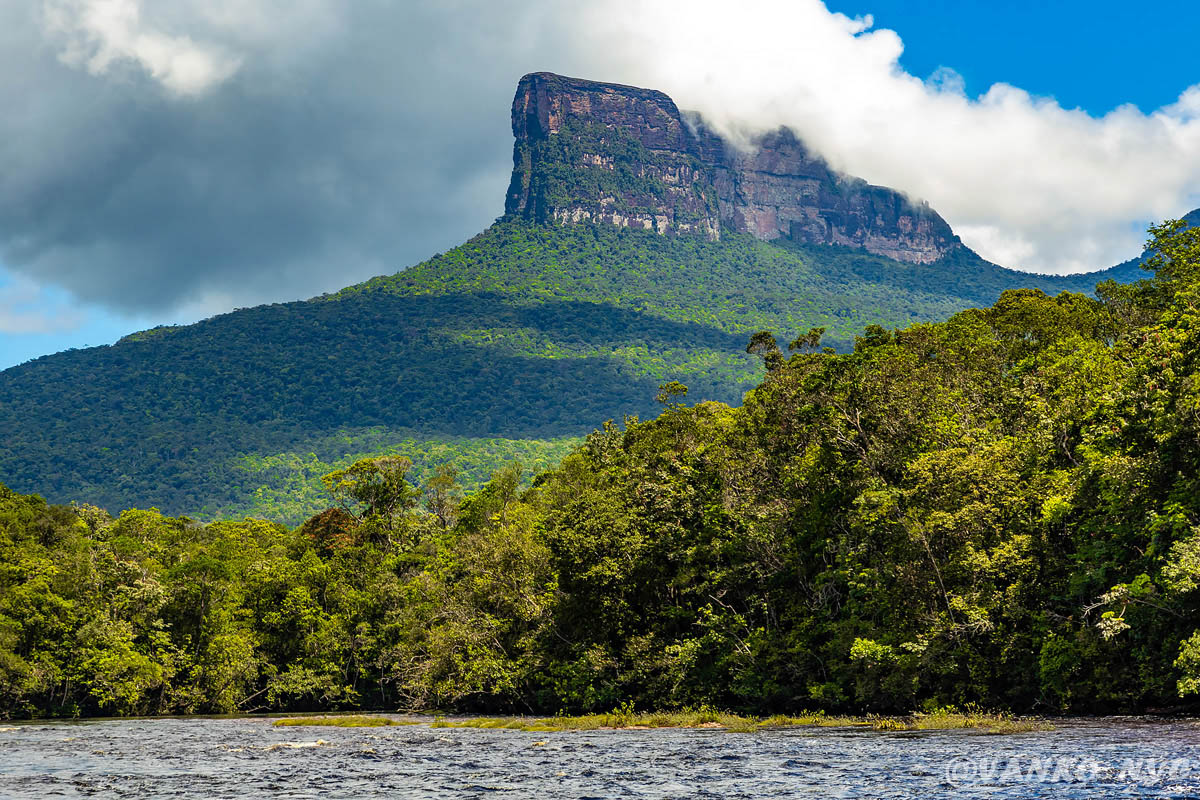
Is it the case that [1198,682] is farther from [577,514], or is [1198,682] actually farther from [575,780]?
[577,514]

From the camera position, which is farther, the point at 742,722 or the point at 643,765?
the point at 742,722

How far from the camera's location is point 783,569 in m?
60.4

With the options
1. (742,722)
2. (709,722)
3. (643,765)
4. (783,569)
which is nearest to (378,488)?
(783,569)

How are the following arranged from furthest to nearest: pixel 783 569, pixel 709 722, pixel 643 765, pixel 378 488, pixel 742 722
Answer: pixel 378 488 → pixel 783 569 → pixel 709 722 → pixel 742 722 → pixel 643 765

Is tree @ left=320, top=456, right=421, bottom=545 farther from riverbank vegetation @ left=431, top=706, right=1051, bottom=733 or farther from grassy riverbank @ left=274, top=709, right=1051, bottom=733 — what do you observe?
riverbank vegetation @ left=431, top=706, right=1051, bottom=733

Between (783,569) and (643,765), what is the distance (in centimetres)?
2591

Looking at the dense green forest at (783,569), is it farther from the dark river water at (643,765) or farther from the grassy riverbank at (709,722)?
the dark river water at (643,765)

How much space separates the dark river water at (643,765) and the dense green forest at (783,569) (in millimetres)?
6703

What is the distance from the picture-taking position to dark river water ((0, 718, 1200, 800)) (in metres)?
27.6

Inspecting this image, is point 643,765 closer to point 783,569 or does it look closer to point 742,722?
point 742,722

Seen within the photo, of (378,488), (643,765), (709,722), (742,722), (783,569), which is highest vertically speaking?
(378,488)

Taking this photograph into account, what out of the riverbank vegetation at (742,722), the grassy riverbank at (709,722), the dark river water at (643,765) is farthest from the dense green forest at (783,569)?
the dark river water at (643,765)

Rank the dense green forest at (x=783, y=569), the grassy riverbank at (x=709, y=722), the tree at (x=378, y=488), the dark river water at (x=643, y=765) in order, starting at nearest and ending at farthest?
the dark river water at (x=643, y=765)
the dense green forest at (x=783, y=569)
the grassy riverbank at (x=709, y=722)
the tree at (x=378, y=488)

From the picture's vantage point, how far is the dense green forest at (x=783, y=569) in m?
44.2
